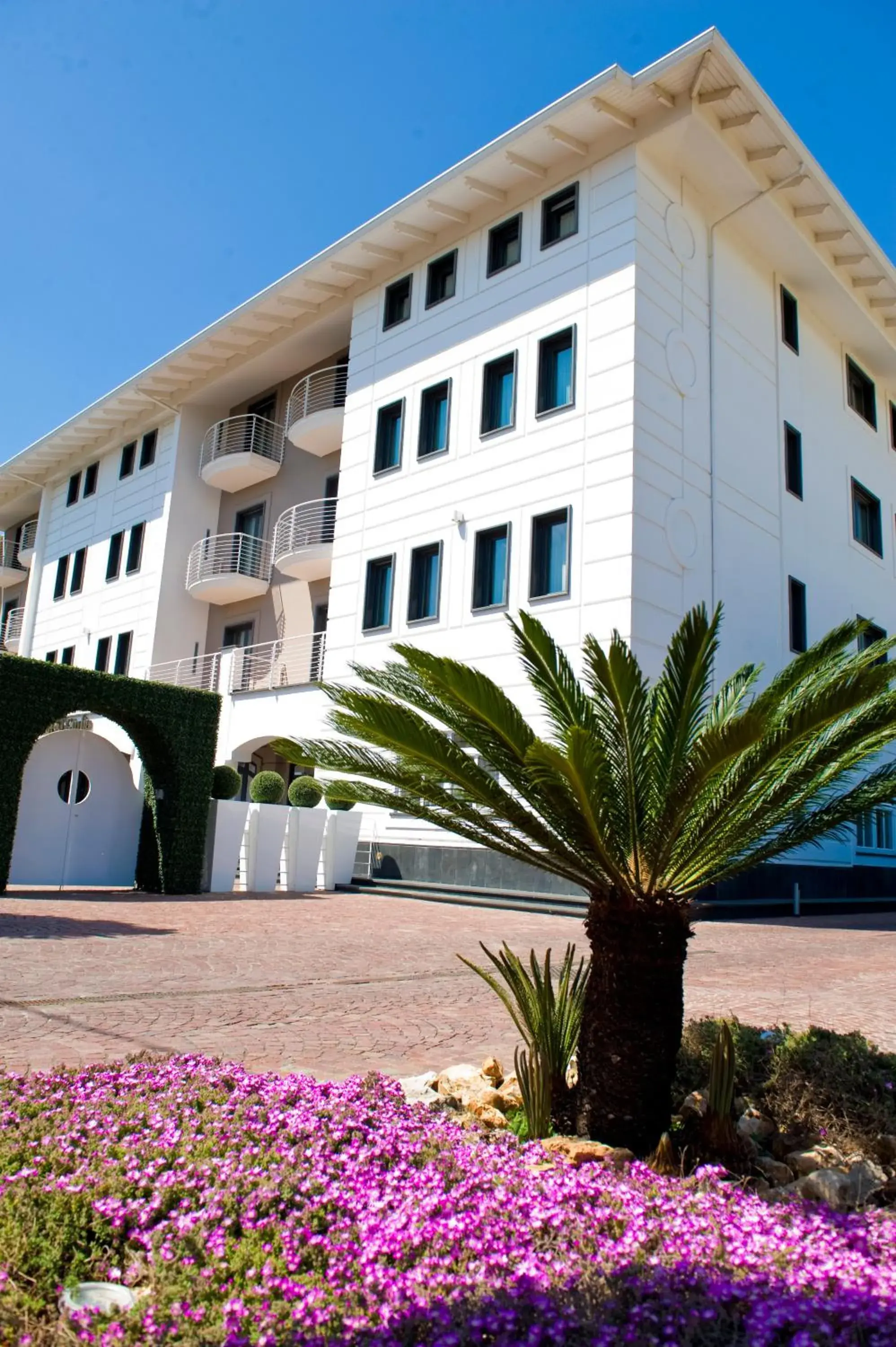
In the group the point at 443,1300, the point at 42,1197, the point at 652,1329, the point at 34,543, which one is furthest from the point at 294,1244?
the point at 34,543

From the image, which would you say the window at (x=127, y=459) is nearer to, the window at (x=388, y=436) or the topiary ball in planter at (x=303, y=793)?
the window at (x=388, y=436)

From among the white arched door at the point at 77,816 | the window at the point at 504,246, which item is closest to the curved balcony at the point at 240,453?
the window at the point at 504,246

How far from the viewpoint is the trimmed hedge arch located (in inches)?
617

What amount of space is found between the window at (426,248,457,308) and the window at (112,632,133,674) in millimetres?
12591

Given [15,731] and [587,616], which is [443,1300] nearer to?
[15,731]

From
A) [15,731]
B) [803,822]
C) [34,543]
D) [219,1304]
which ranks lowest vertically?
[219,1304]

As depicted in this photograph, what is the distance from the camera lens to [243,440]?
2730 centimetres

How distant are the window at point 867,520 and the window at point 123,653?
62.8ft

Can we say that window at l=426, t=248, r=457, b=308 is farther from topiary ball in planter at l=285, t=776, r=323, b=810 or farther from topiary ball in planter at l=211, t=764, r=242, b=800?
topiary ball in planter at l=211, t=764, r=242, b=800

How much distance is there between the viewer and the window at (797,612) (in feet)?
69.4

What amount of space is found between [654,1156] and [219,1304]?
1.85 m

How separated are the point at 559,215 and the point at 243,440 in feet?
36.4

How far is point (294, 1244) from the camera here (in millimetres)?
2986

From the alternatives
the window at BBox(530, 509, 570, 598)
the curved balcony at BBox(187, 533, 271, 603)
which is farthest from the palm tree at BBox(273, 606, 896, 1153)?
the curved balcony at BBox(187, 533, 271, 603)
